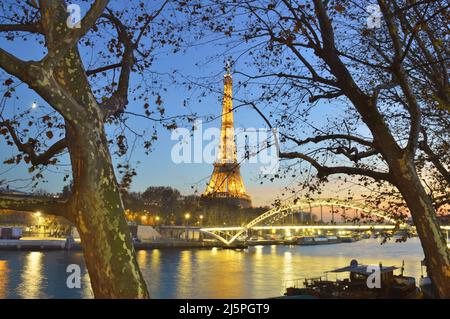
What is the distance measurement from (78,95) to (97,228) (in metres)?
1.10

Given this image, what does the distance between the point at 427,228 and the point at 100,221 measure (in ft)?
11.5

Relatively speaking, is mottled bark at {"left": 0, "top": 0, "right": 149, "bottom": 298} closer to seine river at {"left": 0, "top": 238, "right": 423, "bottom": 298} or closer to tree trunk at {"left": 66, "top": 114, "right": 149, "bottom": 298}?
tree trunk at {"left": 66, "top": 114, "right": 149, "bottom": 298}

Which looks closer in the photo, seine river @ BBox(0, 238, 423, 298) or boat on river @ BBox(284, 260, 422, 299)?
boat on river @ BBox(284, 260, 422, 299)

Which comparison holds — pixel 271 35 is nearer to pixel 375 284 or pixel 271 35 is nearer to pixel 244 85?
pixel 244 85

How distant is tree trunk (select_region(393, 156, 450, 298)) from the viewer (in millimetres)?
5047

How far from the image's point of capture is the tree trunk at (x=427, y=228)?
5047 millimetres

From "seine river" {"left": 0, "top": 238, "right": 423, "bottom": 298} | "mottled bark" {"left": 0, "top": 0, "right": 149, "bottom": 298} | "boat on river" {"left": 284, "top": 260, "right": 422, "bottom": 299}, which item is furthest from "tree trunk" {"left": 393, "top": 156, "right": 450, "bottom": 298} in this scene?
"seine river" {"left": 0, "top": 238, "right": 423, "bottom": 298}

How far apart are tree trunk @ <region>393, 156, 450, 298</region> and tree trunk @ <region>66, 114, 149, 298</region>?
3.14 m

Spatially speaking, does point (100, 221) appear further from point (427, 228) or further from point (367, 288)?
point (367, 288)

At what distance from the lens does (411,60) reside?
746cm

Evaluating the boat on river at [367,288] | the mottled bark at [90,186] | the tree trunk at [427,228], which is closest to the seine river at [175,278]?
the boat on river at [367,288]

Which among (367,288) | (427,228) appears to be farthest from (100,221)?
(367,288)

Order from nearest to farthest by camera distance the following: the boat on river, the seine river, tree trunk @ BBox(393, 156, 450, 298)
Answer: tree trunk @ BBox(393, 156, 450, 298), the boat on river, the seine river
